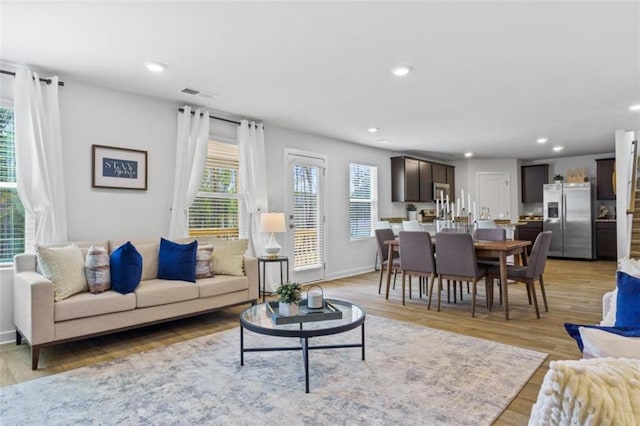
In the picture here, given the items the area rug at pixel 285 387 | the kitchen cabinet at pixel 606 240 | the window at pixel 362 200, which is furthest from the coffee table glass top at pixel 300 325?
the kitchen cabinet at pixel 606 240

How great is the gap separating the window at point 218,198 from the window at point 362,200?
8.21 ft

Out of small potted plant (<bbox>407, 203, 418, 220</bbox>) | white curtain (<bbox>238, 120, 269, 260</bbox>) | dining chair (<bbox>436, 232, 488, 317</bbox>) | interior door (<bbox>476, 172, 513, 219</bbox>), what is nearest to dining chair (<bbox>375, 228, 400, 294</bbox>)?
dining chair (<bbox>436, 232, 488, 317</bbox>)

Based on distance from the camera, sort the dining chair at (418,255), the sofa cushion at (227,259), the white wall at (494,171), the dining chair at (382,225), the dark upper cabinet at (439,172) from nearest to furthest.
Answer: the sofa cushion at (227,259) < the dining chair at (418,255) < the dining chair at (382,225) < the dark upper cabinet at (439,172) < the white wall at (494,171)

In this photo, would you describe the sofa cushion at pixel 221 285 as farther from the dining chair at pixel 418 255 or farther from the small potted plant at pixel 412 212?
the small potted plant at pixel 412 212

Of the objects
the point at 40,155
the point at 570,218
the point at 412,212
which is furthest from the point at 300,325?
the point at 570,218

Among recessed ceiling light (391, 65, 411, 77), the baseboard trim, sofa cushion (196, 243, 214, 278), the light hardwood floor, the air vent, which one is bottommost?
the light hardwood floor

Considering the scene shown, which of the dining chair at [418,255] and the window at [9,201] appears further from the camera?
the dining chair at [418,255]

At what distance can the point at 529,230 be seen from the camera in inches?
359

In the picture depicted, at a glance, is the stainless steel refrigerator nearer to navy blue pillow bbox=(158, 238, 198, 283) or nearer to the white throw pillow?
navy blue pillow bbox=(158, 238, 198, 283)

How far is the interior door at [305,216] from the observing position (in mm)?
5789

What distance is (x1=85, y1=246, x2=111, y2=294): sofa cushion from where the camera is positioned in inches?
125

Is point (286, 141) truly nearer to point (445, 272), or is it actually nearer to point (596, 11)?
point (445, 272)

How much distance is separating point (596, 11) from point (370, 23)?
1456 millimetres

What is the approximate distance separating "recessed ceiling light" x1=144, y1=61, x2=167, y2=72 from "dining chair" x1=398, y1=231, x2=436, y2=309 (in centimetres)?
302
